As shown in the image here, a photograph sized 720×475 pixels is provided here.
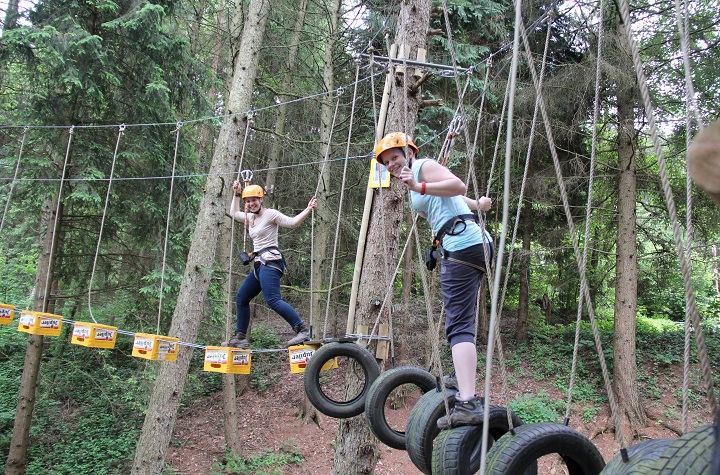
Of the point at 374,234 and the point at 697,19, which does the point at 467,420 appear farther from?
the point at 697,19

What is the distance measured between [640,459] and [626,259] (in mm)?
7371

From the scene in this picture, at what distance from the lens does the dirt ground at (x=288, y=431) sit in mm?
7324

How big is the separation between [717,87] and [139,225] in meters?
8.79

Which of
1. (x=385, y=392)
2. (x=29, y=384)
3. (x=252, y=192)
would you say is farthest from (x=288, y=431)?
(x=385, y=392)

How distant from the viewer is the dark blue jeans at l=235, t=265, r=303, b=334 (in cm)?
412

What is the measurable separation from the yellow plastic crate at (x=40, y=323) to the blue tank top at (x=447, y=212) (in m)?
4.48

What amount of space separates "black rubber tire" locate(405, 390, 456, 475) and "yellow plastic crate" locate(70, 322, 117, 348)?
354 cm

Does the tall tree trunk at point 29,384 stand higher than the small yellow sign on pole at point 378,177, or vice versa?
the small yellow sign on pole at point 378,177

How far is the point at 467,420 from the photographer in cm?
204

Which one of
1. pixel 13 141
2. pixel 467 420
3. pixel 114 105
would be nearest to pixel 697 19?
pixel 467 420

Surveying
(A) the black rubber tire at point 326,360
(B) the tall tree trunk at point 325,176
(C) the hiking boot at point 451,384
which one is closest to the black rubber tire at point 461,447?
(C) the hiking boot at point 451,384

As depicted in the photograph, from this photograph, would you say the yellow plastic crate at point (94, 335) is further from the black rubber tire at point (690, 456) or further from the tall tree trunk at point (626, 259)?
the tall tree trunk at point (626, 259)

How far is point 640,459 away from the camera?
3.79ft

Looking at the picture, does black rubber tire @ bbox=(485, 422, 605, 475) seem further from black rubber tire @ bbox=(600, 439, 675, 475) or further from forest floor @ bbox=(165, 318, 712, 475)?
forest floor @ bbox=(165, 318, 712, 475)
